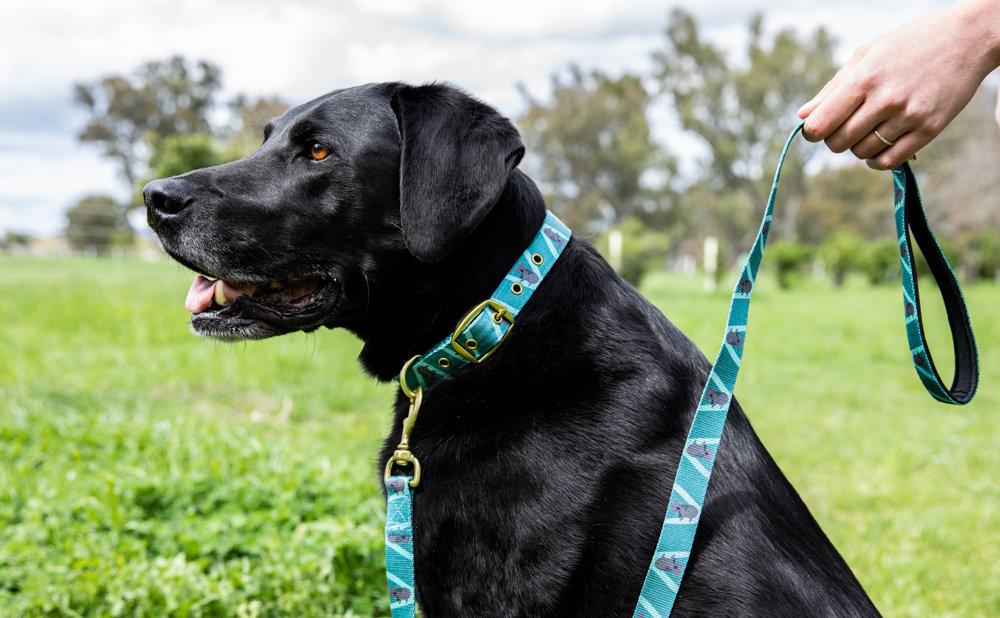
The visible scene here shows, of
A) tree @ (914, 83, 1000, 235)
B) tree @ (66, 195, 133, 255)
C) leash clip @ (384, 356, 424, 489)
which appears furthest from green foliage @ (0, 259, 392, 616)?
tree @ (66, 195, 133, 255)

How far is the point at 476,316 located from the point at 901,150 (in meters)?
→ 0.99

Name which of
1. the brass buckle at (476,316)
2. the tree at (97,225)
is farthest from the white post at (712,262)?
the tree at (97,225)

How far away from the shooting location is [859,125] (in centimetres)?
169

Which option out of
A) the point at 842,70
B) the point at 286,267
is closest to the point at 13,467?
the point at 286,267

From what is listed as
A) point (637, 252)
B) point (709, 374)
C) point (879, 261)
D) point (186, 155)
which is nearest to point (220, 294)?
point (709, 374)

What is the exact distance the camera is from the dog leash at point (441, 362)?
1816mm

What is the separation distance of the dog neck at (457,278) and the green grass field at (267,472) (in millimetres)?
1102

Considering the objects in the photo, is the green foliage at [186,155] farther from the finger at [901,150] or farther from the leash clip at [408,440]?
the finger at [901,150]

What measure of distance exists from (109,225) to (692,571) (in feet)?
168

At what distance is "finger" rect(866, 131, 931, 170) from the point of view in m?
1.72

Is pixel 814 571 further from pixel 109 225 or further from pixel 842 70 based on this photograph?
pixel 109 225

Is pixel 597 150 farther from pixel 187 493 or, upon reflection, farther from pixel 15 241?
pixel 187 493

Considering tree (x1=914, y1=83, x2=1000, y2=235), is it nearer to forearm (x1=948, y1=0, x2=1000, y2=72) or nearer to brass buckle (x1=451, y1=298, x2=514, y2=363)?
forearm (x1=948, y1=0, x2=1000, y2=72)

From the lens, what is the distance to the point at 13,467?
13.3 ft
